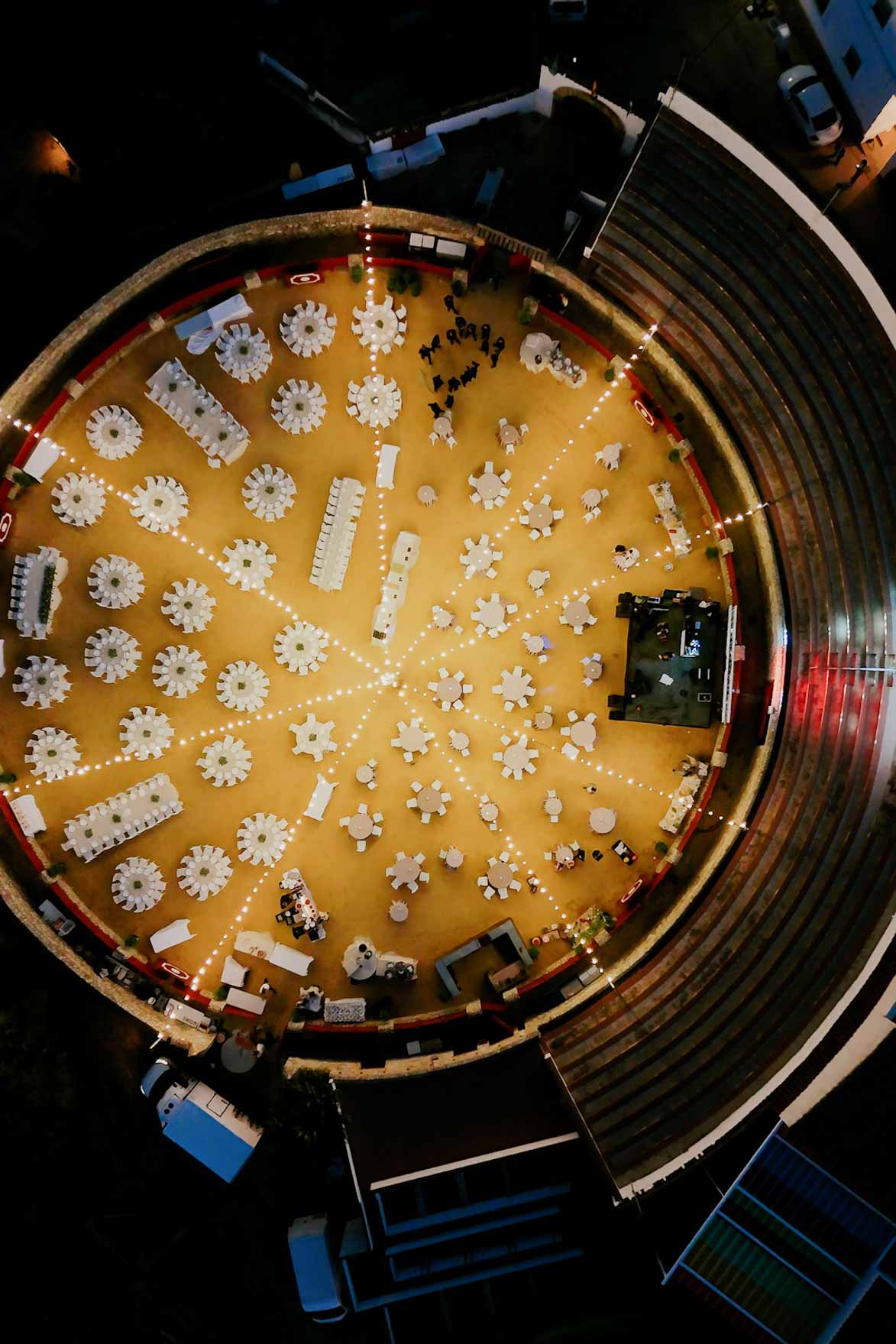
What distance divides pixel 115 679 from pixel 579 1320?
18354 mm

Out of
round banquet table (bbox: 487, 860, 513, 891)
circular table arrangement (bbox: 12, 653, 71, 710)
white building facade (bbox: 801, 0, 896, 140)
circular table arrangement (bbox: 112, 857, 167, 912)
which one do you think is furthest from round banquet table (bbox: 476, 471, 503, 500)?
circular table arrangement (bbox: 112, 857, 167, 912)

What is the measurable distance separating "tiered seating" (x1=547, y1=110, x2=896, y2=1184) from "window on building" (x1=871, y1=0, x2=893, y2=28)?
361 cm

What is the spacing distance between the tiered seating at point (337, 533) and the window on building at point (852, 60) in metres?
14.5

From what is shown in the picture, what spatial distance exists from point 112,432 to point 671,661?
1445 centimetres

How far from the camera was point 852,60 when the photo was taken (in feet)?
65.8

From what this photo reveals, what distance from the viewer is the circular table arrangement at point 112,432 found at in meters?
21.3

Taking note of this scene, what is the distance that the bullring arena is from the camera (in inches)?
839

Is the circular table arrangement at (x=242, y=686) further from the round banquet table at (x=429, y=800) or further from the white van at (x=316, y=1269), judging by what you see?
the white van at (x=316, y=1269)

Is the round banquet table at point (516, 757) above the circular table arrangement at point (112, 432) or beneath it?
beneath

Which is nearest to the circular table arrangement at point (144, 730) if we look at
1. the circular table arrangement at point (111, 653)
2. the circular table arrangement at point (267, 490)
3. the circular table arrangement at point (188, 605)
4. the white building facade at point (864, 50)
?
the circular table arrangement at point (111, 653)

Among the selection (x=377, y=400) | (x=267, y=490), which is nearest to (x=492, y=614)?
(x=377, y=400)

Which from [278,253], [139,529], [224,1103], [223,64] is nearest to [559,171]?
[278,253]

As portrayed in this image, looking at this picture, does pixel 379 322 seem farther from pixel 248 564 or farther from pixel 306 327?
pixel 248 564

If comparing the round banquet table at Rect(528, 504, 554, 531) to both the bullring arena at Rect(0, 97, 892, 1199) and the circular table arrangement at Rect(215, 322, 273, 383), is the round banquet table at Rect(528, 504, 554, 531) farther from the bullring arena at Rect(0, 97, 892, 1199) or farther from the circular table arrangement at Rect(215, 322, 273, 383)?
the circular table arrangement at Rect(215, 322, 273, 383)
